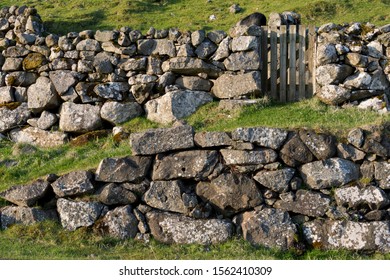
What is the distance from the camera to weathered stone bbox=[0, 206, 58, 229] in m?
10.5

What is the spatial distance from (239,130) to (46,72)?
22.3 feet

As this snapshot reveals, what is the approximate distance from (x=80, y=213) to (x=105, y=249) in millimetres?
1078

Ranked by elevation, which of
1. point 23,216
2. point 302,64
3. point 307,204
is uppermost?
point 302,64

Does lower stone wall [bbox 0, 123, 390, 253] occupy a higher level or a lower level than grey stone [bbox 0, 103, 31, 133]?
lower

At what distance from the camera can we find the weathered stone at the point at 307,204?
9.97m

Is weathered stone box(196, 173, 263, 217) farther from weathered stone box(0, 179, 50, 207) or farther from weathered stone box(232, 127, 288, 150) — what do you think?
weathered stone box(0, 179, 50, 207)

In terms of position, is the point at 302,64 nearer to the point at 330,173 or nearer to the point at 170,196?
the point at 330,173

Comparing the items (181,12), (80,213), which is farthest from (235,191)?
(181,12)

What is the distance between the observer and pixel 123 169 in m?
10.6

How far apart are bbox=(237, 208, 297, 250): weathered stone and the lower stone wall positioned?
0.7 inches

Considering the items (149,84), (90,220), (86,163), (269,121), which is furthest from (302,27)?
(90,220)

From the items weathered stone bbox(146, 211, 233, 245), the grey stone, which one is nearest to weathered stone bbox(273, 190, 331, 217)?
weathered stone bbox(146, 211, 233, 245)

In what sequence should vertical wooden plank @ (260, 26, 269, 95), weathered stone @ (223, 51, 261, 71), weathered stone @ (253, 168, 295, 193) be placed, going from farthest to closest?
vertical wooden plank @ (260, 26, 269, 95) → weathered stone @ (223, 51, 261, 71) → weathered stone @ (253, 168, 295, 193)

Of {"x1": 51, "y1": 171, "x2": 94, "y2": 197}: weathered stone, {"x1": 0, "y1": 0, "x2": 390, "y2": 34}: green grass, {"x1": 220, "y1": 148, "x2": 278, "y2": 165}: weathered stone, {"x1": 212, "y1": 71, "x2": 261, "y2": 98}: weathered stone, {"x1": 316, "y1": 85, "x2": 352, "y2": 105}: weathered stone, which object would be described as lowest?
{"x1": 51, "y1": 171, "x2": 94, "y2": 197}: weathered stone
